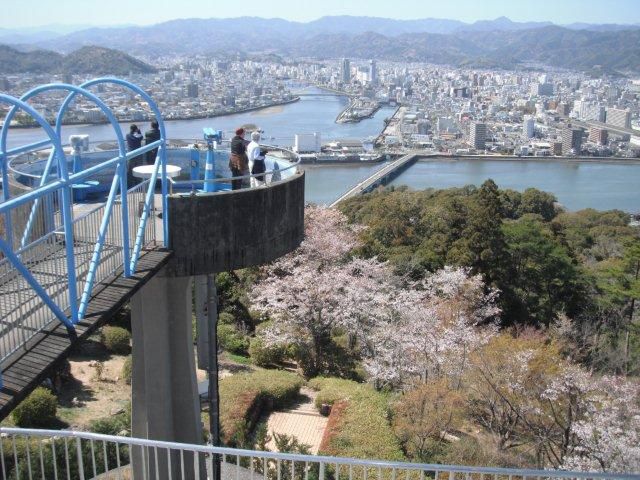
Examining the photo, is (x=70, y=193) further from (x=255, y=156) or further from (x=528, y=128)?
(x=528, y=128)

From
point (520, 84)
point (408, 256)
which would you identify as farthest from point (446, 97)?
point (408, 256)

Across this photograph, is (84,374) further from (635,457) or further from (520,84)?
(520,84)

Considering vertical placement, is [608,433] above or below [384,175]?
above

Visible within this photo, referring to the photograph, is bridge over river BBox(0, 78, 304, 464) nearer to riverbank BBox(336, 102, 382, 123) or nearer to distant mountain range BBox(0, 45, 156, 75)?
distant mountain range BBox(0, 45, 156, 75)

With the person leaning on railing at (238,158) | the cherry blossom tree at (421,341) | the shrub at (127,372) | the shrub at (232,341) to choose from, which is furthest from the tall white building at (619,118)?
the person leaning on railing at (238,158)

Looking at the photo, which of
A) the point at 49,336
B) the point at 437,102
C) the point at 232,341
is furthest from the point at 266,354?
the point at 437,102

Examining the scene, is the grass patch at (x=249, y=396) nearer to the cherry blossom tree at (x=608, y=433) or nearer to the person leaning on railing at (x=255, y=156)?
the person leaning on railing at (x=255, y=156)
